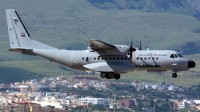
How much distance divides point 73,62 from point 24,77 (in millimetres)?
121602

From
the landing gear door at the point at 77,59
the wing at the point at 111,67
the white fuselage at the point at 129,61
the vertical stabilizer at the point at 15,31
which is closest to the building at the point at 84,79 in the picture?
the vertical stabilizer at the point at 15,31

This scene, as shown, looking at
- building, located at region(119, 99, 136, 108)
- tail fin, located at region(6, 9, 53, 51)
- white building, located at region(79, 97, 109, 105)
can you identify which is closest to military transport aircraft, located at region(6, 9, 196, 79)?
tail fin, located at region(6, 9, 53, 51)

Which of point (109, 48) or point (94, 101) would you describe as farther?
point (94, 101)

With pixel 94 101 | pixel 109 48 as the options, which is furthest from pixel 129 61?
pixel 94 101

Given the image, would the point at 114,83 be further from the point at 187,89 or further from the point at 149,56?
the point at 149,56

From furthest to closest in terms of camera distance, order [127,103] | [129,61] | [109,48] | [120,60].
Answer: [127,103], [120,60], [129,61], [109,48]

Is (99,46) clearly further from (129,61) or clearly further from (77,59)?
(77,59)

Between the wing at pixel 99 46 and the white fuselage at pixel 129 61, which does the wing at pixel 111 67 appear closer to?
the white fuselage at pixel 129 61

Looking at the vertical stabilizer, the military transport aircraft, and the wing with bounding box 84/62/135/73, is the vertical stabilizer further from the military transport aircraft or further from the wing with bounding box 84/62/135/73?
the wing with bounding box 84/62/135/73

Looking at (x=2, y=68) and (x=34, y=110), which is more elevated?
(x=2, y=68)

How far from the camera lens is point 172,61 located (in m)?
59.6

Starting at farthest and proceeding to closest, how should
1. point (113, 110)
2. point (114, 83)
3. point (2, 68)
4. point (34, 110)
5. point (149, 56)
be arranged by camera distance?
point (2, 68) → point (114, 83) → point (113, 110) → point (34, 110) → point (149, 56)

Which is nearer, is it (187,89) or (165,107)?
(165,107)

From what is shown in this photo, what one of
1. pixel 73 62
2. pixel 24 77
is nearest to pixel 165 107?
pixel 24 77
